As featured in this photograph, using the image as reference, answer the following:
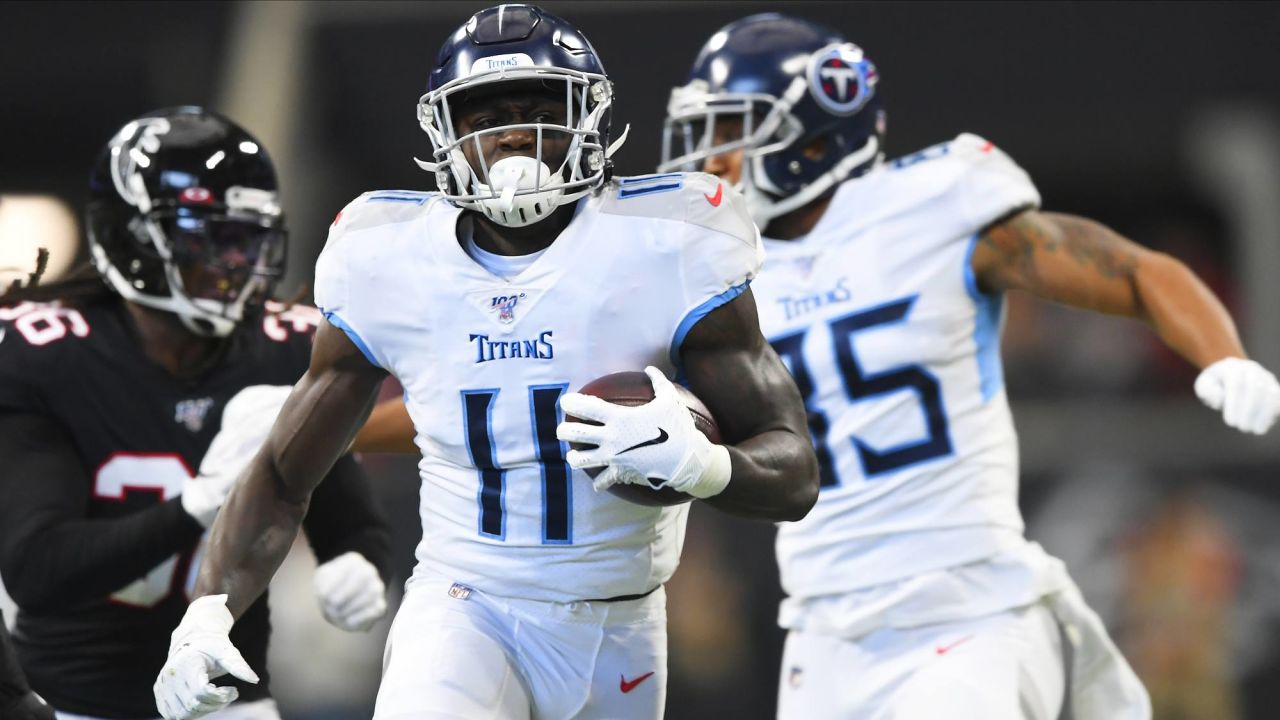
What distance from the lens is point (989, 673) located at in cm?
326

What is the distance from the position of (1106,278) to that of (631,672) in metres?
1.42

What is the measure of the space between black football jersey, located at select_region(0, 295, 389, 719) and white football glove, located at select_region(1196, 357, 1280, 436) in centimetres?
174

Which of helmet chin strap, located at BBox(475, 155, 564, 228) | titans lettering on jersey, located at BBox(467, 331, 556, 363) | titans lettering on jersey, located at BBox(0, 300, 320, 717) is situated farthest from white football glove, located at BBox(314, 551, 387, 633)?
helmet chin strap, located at BBox(475, 155, 564, 228)

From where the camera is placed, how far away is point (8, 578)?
333 cm

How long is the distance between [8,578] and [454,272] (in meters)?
1.26

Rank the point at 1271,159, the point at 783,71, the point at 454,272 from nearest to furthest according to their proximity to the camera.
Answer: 1. the point at 454,272
2. the point at 783,71
3. the point at 1271,159

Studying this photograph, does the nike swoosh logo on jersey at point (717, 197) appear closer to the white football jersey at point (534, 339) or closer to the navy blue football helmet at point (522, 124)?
the white football jersey at point (534, 339)

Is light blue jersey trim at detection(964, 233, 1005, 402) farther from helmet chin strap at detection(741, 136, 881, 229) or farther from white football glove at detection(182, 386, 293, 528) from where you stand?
white football glove at detection(182, 386, 293, 528)

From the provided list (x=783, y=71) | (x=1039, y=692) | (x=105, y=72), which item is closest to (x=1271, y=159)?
(x=783, y=71)

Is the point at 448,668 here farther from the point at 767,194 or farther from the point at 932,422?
the point at 767,194

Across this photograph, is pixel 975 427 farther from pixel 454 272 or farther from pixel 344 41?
pixel 344 41

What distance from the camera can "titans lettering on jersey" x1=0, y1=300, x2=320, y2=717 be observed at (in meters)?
3.37

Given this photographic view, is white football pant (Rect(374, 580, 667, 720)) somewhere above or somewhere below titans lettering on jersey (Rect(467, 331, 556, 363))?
below

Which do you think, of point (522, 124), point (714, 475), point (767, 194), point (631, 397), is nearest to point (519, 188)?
point (522, 124)
